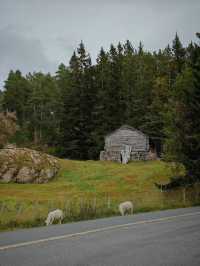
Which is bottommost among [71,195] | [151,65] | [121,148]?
[71,195]

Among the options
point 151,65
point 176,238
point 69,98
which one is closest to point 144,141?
point 69,98

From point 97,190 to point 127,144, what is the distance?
2540cm

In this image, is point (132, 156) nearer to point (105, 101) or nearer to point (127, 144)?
point (127, 144)

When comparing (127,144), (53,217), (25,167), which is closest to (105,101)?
(127,144)

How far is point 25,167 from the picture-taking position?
4931 cm

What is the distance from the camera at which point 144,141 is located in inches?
2616

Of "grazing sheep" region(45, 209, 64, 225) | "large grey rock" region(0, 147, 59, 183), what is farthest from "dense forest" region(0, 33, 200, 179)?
"grazing sheep" region(45, 209, 64, 225)

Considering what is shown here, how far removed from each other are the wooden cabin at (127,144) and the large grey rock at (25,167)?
48.4 feet

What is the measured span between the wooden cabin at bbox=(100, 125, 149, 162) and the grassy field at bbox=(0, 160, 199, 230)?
9078mm

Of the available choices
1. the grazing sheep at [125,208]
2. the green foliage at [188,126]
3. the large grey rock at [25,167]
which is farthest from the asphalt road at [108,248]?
the large grey rock at [25,167]

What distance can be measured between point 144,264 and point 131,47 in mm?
95624

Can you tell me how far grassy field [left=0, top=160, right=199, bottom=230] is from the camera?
100ft

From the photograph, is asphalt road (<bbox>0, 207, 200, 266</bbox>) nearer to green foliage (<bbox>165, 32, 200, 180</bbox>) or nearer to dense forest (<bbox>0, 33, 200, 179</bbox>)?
green foliage (<bbox>165, 32, 200, 180</bbox>)

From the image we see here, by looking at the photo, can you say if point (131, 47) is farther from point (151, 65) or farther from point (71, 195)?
point (71, 195)
